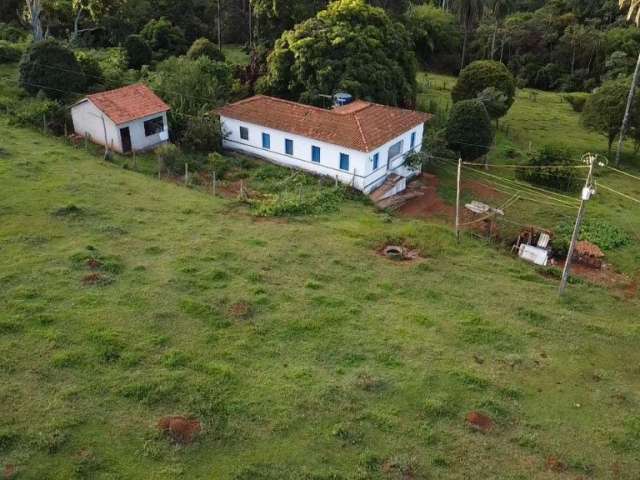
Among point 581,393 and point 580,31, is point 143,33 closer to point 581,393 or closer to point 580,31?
point 580,31

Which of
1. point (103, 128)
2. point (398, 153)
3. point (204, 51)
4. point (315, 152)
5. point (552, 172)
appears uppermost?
point (204, 51)

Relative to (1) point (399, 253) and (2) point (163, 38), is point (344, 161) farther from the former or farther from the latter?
(2) point (163, 38)

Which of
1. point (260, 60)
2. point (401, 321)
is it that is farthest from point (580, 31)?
point (401, 321)

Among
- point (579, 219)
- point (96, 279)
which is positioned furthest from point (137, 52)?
point (579, 219)

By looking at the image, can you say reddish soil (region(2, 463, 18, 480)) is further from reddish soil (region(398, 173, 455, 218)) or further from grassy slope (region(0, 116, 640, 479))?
reddish soil (region(398, 173, 455, 218))

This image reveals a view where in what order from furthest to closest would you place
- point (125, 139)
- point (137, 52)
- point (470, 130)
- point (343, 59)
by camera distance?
point (137, 52) → point (343, 59) → point (470, 130) → point (125, 139)

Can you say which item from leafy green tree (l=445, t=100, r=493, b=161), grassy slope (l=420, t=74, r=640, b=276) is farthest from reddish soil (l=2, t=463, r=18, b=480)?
leafy green tree (l=445, t=100, r=493, b=161)

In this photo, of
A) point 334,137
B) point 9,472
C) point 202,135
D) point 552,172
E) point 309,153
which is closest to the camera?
point 9,472
